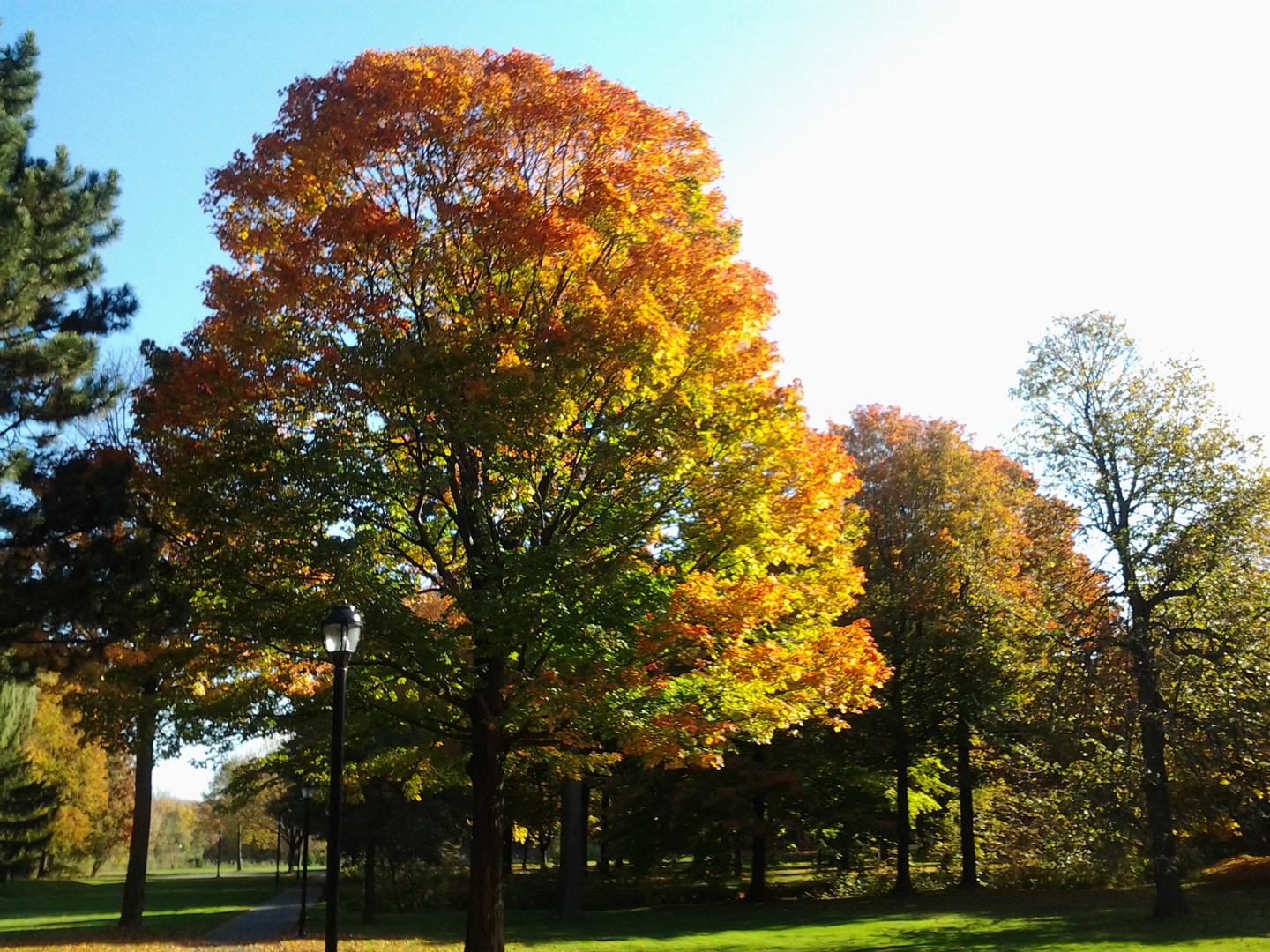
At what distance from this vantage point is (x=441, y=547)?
15.0m

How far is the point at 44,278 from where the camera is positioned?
17.3 metres

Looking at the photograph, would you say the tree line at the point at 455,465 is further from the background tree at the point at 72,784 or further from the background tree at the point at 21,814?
the background tree at the point at 72,784

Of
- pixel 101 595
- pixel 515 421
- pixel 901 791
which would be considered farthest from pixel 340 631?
pixel 901 791

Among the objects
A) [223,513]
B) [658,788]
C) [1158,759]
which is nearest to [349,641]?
[223,513]

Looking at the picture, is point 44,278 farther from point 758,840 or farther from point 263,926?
point 758,840

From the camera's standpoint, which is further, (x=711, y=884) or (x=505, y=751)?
(x=711, y=884)

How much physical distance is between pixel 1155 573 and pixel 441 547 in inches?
584

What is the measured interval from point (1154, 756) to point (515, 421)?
14715 millimetres

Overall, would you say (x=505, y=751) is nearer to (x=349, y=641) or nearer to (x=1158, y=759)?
(x=349, y=641)

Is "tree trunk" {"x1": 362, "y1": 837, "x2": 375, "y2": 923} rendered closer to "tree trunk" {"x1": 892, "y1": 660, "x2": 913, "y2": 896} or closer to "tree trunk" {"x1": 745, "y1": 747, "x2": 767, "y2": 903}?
"tree trunk" {"x1": 745, "y1": 747, "x2": 767, "y2": 903}

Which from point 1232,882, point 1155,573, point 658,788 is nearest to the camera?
point 1155,573

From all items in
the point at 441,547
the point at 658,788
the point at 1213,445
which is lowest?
the point at 658,788

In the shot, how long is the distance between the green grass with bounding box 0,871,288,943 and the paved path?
0.59 m

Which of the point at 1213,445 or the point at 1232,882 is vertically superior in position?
the point at 1213,445
